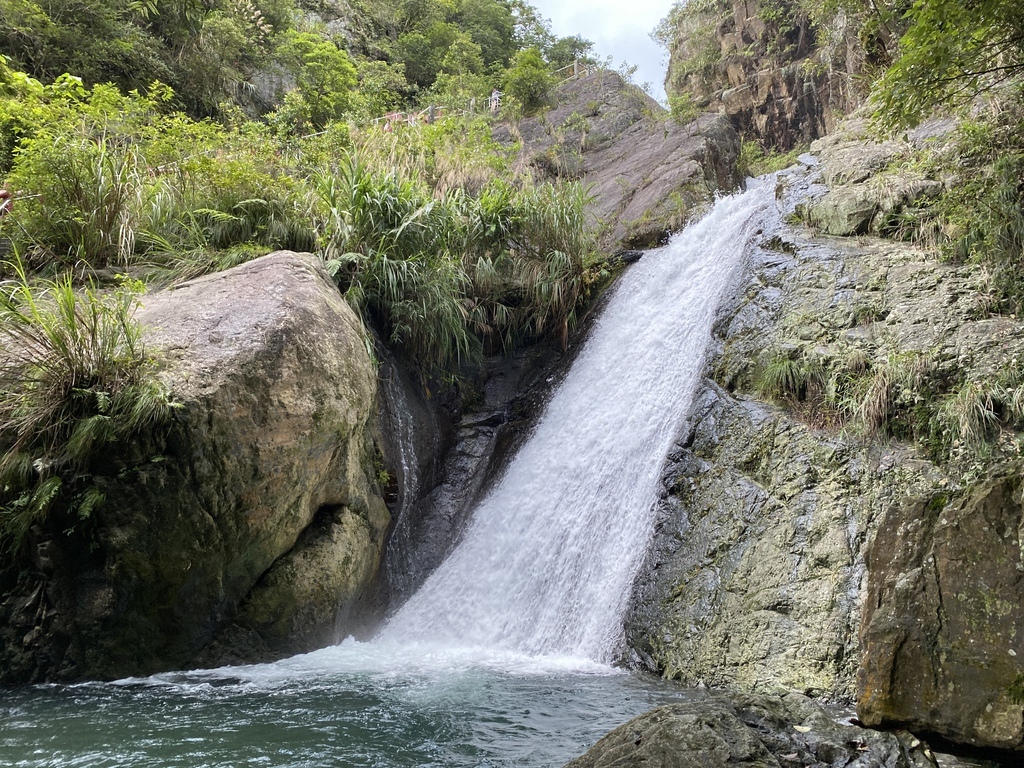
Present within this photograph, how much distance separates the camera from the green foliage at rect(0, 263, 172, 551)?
5.26 m

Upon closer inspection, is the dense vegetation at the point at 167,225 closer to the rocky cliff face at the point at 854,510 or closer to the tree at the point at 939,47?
the rocky cliff face at the point at 854,510

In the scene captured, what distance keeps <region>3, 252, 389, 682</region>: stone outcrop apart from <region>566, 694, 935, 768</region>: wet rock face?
13.4 ft

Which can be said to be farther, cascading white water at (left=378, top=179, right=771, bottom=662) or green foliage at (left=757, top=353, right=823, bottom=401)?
green foliage at (left=757, top=353, right=823, bottom=401)

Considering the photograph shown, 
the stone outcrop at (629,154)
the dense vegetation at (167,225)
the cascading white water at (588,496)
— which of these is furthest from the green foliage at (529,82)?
the cascading white water at (588,496)

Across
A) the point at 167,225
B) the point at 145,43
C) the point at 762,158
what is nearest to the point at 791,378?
the point at 167,225

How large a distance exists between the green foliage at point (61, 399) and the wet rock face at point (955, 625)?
5.50 m

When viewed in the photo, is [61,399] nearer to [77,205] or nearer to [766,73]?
[77,205]

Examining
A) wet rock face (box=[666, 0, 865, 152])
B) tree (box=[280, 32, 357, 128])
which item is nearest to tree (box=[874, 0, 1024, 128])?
wet rock face (box=[666, 0, 865, 152])

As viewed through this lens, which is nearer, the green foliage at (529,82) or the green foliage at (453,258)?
the green foliage at (453,258)

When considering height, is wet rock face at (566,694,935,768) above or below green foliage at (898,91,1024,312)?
below

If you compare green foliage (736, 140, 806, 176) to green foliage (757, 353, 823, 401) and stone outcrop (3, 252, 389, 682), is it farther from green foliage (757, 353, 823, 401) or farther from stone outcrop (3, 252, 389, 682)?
stone outcrop (3, 252, 389, 682)

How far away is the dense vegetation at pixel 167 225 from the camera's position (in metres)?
5.38

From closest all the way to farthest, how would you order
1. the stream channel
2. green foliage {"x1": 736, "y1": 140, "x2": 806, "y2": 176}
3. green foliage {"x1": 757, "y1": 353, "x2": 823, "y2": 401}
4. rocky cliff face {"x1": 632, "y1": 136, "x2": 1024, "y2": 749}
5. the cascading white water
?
1. rocky cliff face {"x1": 632, "y1": 136, "x2": 1024, "y2": 749}
2. the stream channel
3. the cascading white water
4. green foliage {"x1": 757, "y1": 353, "x2": 823, "y2": 401}
5. green foliage {"x1": 736, "y1": 140, "x2": 806, "y2": 176}

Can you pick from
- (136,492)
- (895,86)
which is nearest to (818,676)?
(895,86)
